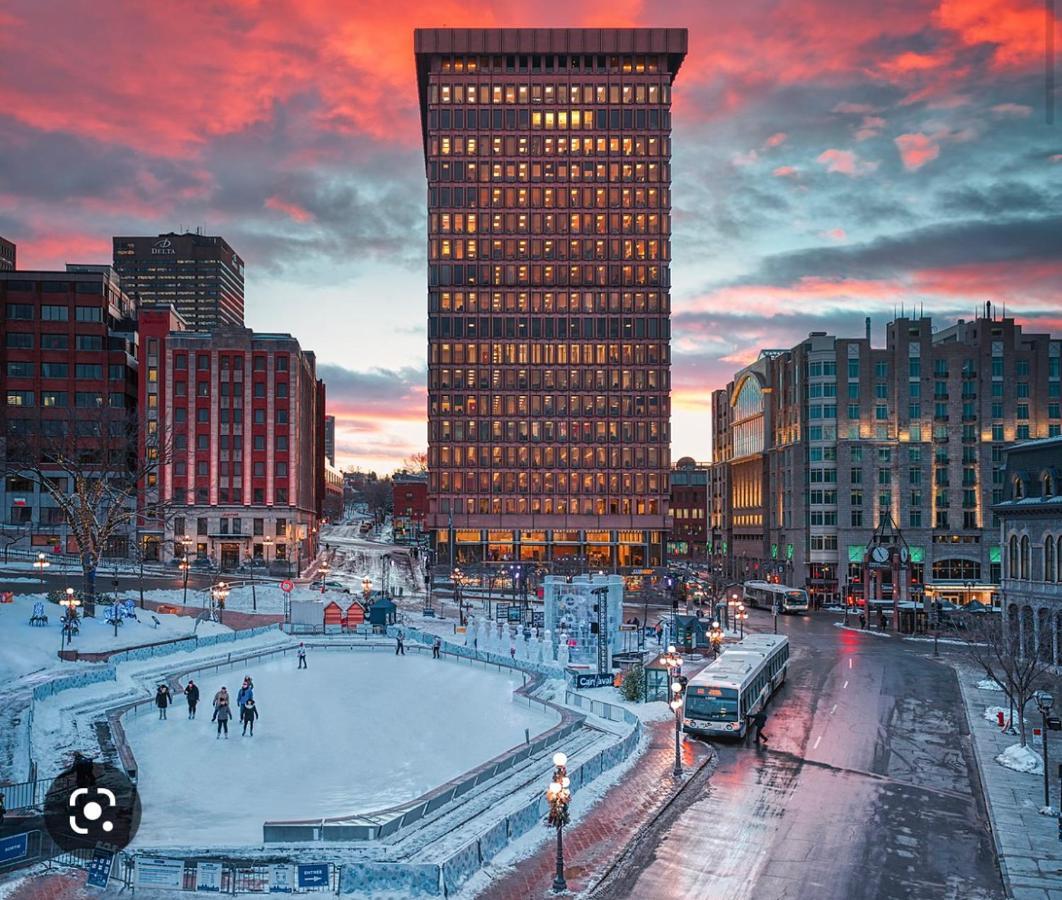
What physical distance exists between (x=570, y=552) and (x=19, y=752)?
11172 cm

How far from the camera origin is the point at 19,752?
97.9 feet

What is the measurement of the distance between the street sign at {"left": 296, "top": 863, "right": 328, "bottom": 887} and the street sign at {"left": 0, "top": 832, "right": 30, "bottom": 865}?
6.49 meters

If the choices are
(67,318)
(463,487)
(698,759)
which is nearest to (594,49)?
(463,487)

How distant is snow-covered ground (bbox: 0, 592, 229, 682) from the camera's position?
44131 mm

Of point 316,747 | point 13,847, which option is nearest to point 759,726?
point 316,747

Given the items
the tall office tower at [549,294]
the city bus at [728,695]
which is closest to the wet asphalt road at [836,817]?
the city bus at [728,695]

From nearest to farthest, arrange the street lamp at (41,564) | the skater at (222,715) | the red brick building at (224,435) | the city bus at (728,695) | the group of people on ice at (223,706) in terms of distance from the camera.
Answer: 1. the skater at (222,715)
2. the group of people on ice at (223,706)
3. the city bus at (728,695)
4. the street lamp at (41,564)
5. the red brick building at (224,435)

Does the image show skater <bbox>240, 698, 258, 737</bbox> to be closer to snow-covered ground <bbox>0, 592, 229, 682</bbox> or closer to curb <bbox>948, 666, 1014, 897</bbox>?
snow-covered ground <bbox>0, 592, 229, 682</bbox>

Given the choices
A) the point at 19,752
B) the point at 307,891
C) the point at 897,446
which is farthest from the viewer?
the point at 897,446

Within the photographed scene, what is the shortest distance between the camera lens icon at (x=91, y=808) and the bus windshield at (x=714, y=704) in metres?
20.8

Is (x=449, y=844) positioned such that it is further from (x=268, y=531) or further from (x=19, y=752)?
(x=268, y=531)

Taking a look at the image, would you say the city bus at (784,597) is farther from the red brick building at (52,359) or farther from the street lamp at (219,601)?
the red brick building at (52,359)

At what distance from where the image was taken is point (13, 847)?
21.7m

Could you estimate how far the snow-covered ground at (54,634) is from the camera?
145 feet
